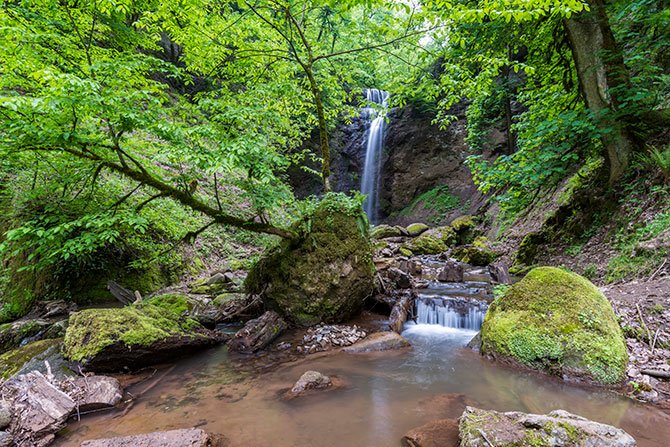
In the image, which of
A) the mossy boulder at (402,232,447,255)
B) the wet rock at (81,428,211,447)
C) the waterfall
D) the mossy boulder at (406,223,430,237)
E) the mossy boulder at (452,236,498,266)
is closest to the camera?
the wet rock at (81,428,211,447)

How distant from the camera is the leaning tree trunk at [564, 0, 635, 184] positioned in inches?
228

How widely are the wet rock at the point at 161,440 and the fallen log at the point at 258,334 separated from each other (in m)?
2.21

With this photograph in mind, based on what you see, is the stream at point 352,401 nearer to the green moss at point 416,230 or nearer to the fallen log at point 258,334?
the fallen log at point 258,334

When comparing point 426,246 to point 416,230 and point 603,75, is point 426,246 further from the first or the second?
point 603,75

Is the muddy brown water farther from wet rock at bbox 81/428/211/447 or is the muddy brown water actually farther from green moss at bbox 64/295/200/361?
green moss at bbox 64/295/200/361

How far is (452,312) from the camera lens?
19.3ft

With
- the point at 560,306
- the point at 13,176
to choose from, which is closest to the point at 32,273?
the point at 13,176

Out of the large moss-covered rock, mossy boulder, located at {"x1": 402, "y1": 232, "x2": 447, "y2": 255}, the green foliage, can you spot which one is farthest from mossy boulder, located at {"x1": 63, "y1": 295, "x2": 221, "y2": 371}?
the green foliage

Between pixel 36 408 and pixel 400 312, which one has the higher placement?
pixel 400 312

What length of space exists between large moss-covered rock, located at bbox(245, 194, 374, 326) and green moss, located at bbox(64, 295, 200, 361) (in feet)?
5.71

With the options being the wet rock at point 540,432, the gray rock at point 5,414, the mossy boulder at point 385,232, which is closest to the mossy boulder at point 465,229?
the mossy boulder at point 385,232

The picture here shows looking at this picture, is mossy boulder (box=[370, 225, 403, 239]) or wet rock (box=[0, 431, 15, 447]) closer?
wet rock (box=[0, 431, 15, 447])

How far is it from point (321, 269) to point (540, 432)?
4049 millimetres

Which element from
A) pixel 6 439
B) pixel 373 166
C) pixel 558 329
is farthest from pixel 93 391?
pixel 373 166
